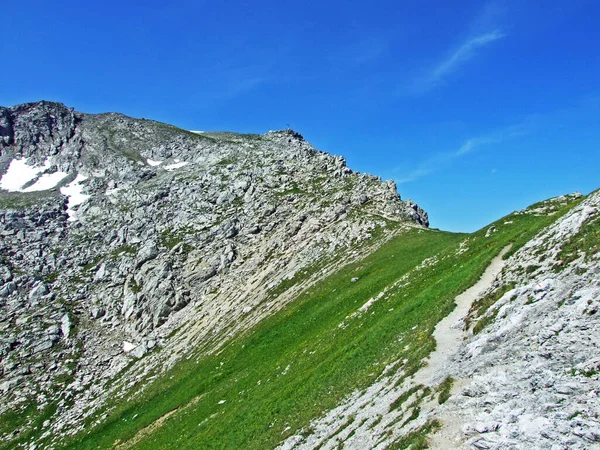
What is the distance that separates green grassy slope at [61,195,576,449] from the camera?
29.5 m

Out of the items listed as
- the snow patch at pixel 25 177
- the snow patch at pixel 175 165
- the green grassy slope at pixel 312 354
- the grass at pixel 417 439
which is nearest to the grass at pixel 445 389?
the grass at pixel 417 439

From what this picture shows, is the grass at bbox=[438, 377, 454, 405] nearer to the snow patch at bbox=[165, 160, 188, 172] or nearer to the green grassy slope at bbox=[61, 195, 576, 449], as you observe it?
the green grassy slope at bbox=[61, 195, 576, 449]

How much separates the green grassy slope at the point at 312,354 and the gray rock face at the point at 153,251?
9698mm

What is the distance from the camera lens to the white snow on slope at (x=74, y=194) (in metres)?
132

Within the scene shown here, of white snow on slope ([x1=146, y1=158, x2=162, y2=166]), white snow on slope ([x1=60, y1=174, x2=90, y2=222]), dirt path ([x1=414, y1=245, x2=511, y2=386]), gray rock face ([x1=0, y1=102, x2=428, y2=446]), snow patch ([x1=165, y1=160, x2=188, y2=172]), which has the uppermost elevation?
white snow on slope ([x1=146, y1=158, x2=162, y2=166])

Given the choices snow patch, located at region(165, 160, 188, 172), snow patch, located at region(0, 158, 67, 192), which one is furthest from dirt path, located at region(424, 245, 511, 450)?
snow patch, located at region(0, 158, 67, 192)

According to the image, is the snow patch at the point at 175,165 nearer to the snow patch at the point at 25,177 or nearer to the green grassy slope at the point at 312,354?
the snow patch at the point at 25,177

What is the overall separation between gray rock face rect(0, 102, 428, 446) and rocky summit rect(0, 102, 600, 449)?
491mm

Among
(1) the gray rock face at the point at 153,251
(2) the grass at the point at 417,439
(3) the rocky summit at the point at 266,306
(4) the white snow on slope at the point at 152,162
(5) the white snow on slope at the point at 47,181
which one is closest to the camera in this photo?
(2) the grass at the point at 417,439

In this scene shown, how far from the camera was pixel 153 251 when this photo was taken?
102 m

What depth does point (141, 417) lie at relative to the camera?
54.5m

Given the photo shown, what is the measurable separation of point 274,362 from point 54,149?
161 m

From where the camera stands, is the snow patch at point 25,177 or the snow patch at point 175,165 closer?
the snow patch at point 25,177

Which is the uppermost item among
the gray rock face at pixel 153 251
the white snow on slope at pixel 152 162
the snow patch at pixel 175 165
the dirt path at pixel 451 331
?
the white snow on slope at pixel 152 162
